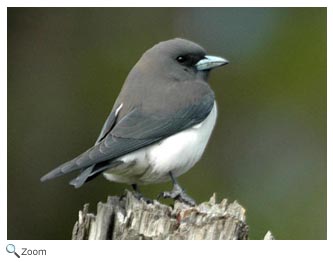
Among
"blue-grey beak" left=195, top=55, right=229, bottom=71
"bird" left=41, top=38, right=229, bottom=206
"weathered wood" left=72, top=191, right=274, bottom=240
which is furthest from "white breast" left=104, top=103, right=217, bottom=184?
"weathered wood" left=72, top=191, right=274, bottom=240

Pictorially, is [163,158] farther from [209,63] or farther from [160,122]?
[209,63]

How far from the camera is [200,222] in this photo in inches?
275

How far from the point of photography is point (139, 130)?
8117mm

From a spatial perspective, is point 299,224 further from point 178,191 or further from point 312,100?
point 178,191

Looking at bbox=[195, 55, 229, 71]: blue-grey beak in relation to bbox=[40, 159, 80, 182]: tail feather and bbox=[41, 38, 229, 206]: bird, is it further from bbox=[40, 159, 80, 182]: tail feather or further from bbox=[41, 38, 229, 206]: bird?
bbox=[40, 159, 80, 182]: tail feather

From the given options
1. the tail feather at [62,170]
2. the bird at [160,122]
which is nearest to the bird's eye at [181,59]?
the bird at [160,122]

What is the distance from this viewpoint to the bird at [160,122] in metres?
8.01

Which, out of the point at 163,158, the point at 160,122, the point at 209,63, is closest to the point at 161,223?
the point at 163,158

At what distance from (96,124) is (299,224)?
2.46m

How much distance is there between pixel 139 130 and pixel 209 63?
3.74 feet

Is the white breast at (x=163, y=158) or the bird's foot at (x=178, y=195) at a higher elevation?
the white breast at (x=163, y=158)

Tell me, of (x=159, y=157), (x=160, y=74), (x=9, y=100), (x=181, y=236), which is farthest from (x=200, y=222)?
(x=9, y=100)

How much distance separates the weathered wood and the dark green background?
3.73m
